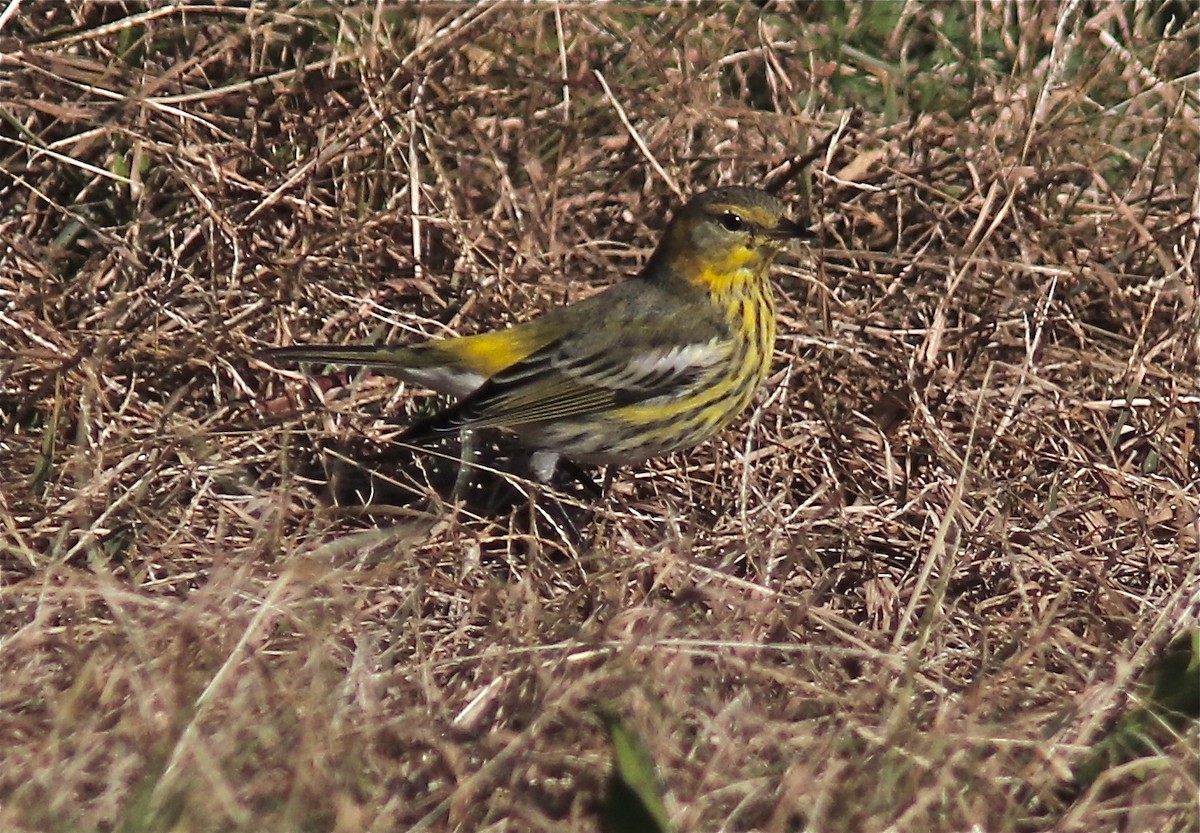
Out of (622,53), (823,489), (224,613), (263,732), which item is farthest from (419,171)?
(263,732)

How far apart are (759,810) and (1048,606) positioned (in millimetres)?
1186

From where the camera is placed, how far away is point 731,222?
4.21 metres

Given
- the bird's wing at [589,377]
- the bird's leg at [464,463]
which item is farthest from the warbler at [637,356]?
the bird's leg at [464,463]

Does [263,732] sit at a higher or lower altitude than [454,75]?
lower

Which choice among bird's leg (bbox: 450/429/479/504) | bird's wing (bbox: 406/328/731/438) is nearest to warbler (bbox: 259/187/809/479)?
bird's wing (bbox: 406/328/731/438)

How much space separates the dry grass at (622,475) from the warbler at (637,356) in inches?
7.8

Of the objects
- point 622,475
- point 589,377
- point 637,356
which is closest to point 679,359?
point 637,356

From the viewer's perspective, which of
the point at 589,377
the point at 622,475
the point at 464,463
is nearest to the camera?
the point at 464,463

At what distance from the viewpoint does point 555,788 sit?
108 inches

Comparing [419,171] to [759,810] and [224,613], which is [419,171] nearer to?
[224,613]

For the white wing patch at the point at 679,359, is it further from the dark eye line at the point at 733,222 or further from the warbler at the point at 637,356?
the dark eye line at the point at 733,222

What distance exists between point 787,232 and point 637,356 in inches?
19.4

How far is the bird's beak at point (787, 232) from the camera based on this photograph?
4.05 metres

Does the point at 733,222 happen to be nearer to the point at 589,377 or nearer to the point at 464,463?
the point at 589,377
